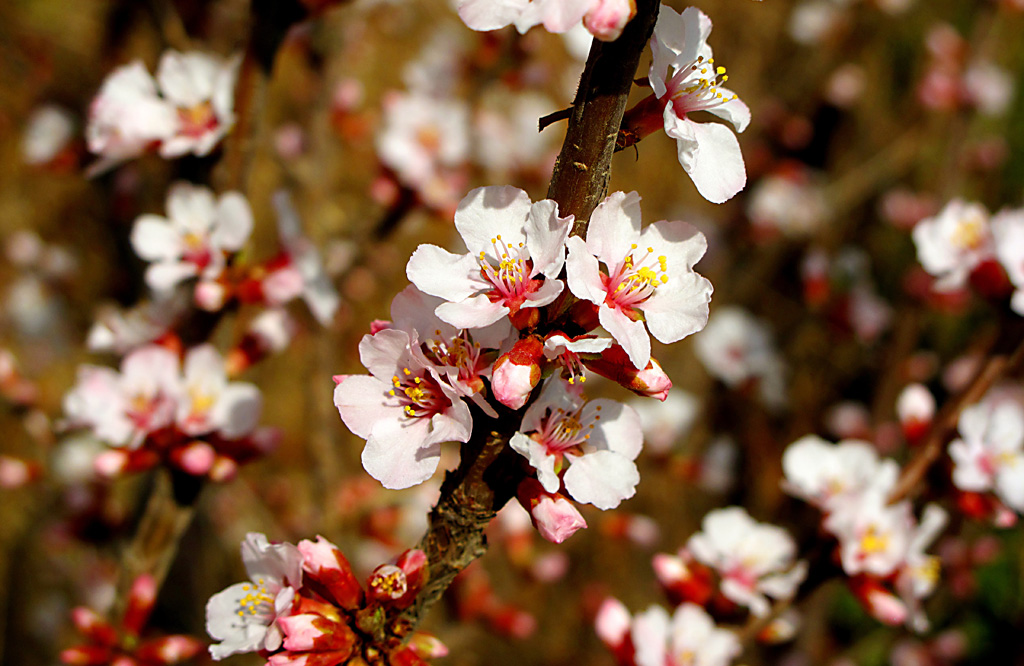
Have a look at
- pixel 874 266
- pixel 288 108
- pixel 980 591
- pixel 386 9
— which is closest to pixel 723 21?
pixel 874 266

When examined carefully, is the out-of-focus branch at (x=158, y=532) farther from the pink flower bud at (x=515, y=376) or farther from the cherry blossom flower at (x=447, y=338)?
the pink flower bud at (x=515, y=376)

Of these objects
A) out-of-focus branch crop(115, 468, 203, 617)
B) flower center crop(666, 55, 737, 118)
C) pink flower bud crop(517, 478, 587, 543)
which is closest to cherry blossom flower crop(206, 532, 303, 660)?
pink flower bud crop(517, 478, 587, 543)

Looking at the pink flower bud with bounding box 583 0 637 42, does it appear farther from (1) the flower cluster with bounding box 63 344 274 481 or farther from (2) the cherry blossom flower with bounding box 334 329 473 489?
(1) the flower cluster with bounding box 63 344 274 481

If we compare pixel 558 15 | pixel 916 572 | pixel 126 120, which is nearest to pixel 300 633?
pixel 558 15

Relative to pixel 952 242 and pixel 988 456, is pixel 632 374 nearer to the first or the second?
pixel 988 456

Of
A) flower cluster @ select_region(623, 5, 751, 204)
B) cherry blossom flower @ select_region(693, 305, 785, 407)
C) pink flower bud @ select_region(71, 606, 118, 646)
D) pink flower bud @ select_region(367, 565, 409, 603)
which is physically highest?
cherry blossom flower @ select_region(693, 305, 785, 407)
